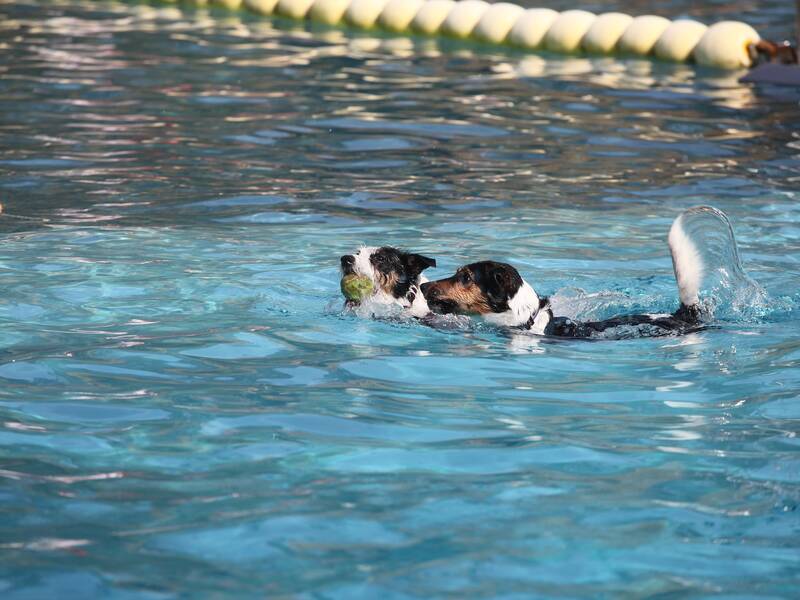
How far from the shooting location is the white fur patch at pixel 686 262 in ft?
20.8

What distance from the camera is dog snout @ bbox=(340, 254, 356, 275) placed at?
6.36 metres

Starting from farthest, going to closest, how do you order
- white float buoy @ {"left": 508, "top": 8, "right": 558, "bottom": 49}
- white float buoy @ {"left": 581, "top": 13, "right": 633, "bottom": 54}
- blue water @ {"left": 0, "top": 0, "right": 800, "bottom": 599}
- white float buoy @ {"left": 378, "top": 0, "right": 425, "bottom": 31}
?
white float buoy @ {"left": 378, "top": 0, "right": 425, "bottom": 31}, white float buoy @ {"left": 508, "top": 8, "right": 558, "bottom": 49}, white float buoy @ {"left": 581, "top": 13, "right": 633, "bottom": 54}, blue water @ {"left": 0, "top": 0, "right": 800, "bottom": 599}

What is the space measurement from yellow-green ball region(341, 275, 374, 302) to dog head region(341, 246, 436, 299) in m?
0.02

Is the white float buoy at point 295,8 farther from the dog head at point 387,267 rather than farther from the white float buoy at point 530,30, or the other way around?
the dog head at point 387,267

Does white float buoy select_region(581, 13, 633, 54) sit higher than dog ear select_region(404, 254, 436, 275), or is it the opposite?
white float buoy select_region(581, 13, 633, 54)

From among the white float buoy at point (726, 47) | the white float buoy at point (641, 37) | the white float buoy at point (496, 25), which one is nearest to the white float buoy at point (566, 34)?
the white float buoy at point (641, 37)

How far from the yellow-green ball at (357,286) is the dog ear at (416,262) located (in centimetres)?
24

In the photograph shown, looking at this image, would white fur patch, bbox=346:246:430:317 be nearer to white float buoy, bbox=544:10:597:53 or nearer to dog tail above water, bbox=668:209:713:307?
dog tail above water, bbox=668:209:713:307

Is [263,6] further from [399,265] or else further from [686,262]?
[686,262]

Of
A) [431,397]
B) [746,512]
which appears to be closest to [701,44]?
[431,397]

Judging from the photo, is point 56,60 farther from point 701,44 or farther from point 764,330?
point 764,330

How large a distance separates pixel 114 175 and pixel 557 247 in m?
4.08

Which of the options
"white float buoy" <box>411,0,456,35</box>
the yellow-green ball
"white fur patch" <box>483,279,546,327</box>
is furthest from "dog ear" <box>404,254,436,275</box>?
"white float buoy" <box>411,0,456,35</box>

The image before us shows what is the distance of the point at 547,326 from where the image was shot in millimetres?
6402
